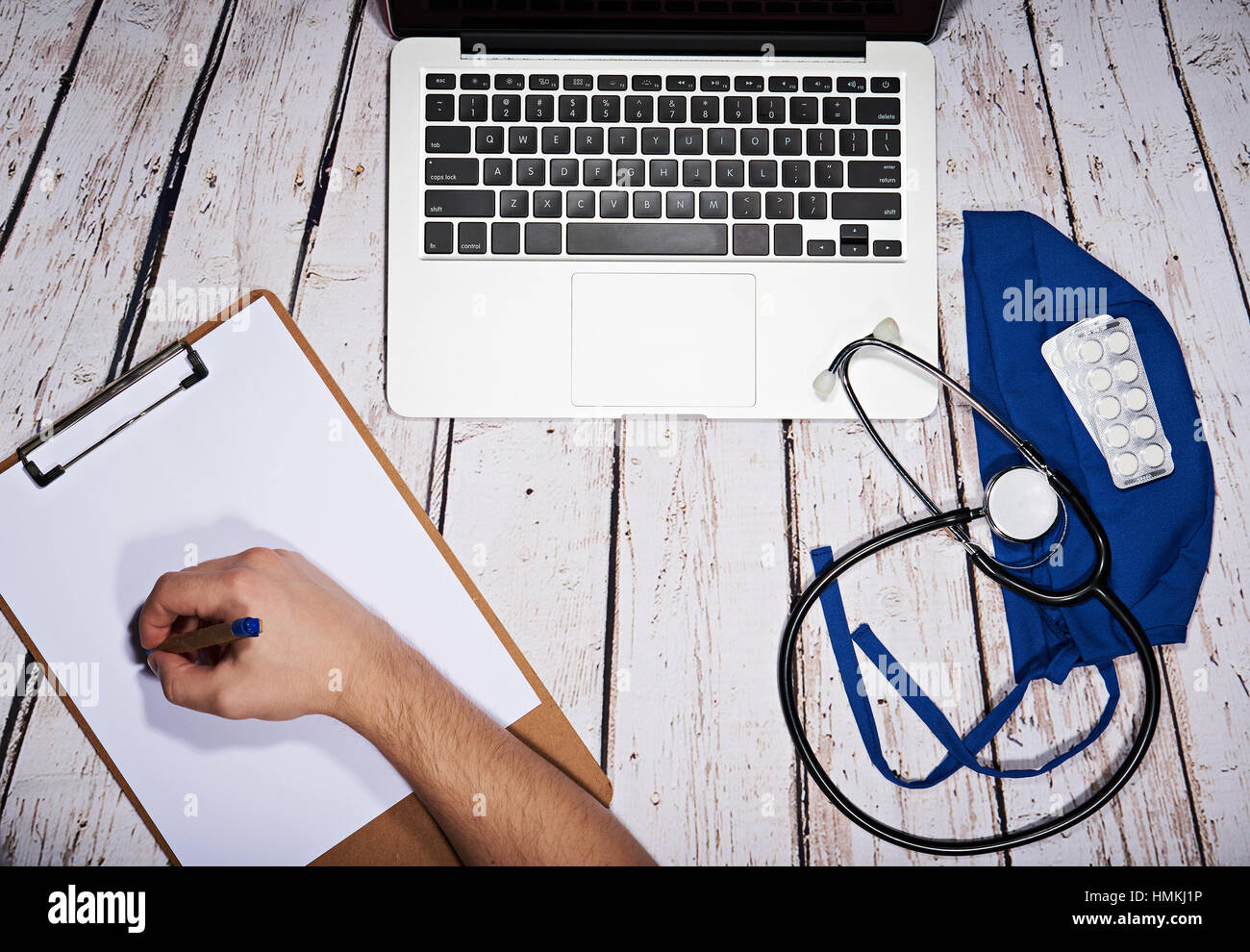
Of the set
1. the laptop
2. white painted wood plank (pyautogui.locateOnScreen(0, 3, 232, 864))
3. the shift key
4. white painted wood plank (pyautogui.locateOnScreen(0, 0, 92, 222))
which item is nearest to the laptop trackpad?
the laptop

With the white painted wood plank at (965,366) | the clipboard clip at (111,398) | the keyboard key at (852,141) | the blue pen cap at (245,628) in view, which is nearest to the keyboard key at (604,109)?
the keyboard key at (852,141)

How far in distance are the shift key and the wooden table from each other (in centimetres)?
7

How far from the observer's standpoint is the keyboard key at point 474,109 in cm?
81

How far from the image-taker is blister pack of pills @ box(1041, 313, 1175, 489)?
0.82 meters

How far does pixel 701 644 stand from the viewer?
0.81 meters

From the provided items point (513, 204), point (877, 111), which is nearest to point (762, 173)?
point (877, 111)

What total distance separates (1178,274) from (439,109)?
2.46 ft

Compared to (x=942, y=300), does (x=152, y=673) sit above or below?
below

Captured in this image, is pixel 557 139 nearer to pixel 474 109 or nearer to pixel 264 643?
pixel 474 109

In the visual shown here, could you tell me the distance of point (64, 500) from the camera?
0.79 metres
